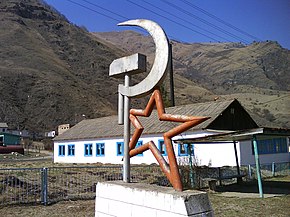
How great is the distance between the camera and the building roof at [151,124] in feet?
75.0

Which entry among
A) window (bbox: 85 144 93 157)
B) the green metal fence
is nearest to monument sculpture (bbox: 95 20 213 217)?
the green metal fence

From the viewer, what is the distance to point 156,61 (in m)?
6.68

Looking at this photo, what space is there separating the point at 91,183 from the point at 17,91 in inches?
2727

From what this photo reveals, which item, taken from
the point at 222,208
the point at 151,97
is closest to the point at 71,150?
the point at 222,208

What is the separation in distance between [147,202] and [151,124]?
19.8 meters

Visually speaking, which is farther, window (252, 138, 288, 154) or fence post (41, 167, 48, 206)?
window (252, 138, 288, 154)

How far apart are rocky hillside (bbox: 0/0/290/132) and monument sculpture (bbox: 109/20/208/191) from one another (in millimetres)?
49930

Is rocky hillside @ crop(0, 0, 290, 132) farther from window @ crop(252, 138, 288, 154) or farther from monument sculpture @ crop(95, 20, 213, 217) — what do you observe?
monument sculpture @ crop(95, 20, 213, 217)

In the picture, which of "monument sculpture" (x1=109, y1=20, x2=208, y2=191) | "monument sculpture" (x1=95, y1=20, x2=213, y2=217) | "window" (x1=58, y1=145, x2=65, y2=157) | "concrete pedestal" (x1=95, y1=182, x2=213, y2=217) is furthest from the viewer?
"window" (x1=58, y1=145, x2=65, y2=157)

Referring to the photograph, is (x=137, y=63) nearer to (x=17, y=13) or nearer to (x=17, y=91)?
(x=17, y=91)

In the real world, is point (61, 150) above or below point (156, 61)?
below

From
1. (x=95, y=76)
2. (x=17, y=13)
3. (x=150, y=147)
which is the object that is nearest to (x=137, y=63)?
(x=150, y=147)

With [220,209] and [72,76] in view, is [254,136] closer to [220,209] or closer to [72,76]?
[220,209]

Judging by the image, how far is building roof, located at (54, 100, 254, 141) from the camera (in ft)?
75.0
